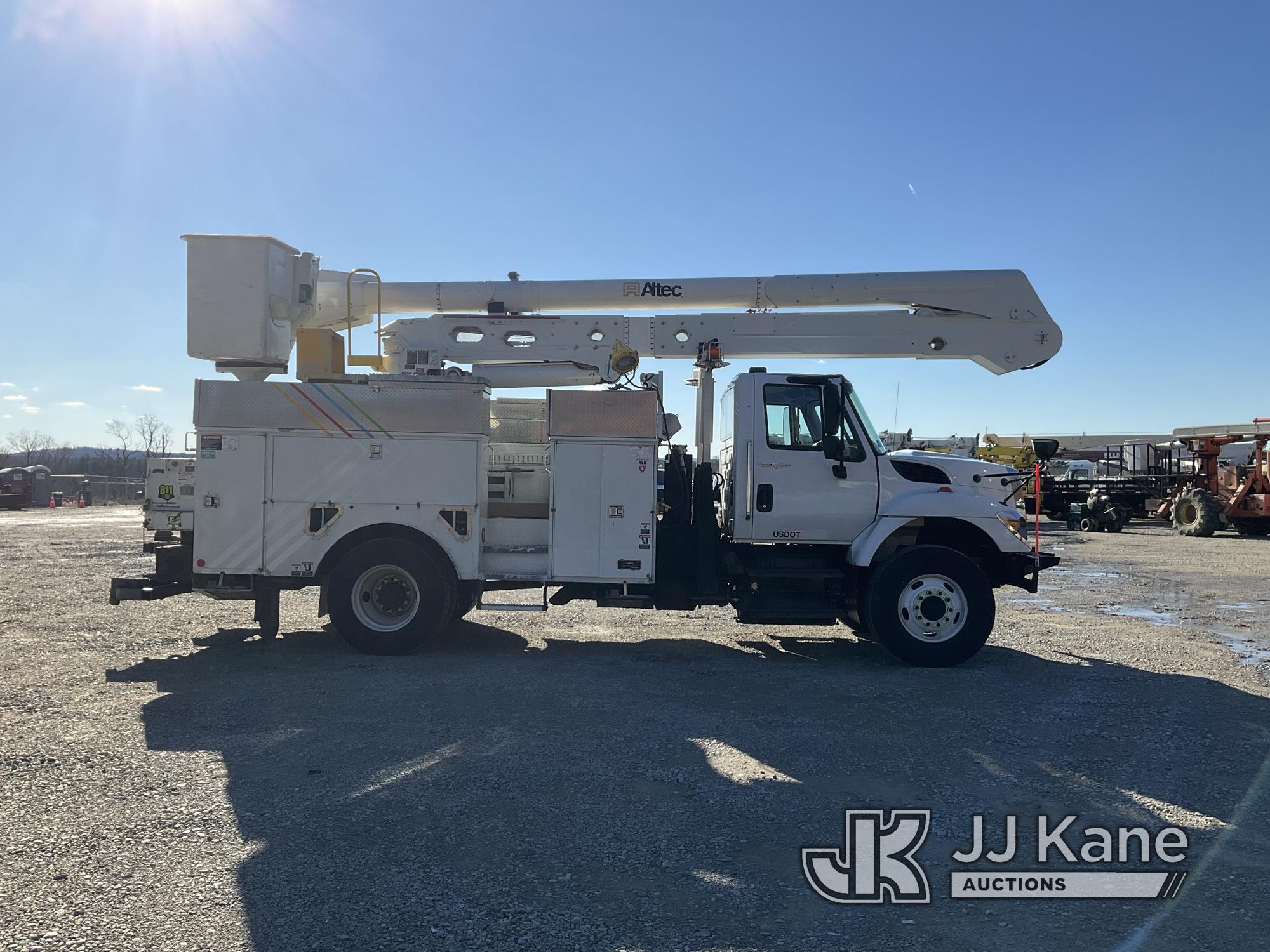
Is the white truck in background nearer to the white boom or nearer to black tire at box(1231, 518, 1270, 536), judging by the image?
the white boom

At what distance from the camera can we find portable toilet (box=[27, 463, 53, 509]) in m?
39.8

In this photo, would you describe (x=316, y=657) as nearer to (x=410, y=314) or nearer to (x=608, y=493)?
(x=608, y=493)

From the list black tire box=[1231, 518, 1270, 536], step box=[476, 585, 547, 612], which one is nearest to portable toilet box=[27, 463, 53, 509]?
step box=[476, 585, 547, 612]

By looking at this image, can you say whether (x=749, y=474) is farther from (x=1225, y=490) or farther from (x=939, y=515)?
(x=1225, y=490)

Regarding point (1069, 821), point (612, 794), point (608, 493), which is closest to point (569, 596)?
point (608, 493)

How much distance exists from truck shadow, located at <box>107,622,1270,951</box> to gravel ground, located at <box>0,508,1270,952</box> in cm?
2

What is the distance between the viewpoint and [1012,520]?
335 inches

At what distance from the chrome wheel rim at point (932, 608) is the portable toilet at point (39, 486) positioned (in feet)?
140

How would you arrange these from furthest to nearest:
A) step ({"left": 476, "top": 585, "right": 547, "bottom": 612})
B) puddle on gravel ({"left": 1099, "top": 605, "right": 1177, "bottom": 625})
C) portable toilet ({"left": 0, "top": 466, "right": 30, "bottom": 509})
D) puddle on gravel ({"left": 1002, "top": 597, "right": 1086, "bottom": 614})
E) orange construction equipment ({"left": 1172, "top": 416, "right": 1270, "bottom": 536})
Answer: portable toilet ({"left": 0, "top": 466, "right": 30, "bottom": 509}) < orange construction equipment ({"left": 1172, "top": 416, "right": 1270, "bottom": 536}) < puddle on gravel ({"left": 1002, "top": 597, "right": 1086, "bottom": 614}) < puddle on gravel ({"left": 1099, "top": 605, "right": 1177, "bottom": 625}) < step ({"left": 476, "top": 585, "right": 547, "bottom": 612})

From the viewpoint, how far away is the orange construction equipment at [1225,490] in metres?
26.1

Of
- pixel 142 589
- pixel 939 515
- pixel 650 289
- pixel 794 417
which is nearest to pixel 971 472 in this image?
pixel 939 515

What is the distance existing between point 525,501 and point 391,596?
5.17ft

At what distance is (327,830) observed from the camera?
4.33 metres

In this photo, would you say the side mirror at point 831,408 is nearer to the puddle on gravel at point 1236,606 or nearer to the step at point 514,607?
the step at point 514,607
